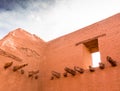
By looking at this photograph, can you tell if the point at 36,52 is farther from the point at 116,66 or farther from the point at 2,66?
the point at 116,66

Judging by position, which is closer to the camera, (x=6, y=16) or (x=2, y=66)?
(x=2, y=66)

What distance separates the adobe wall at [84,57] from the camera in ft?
23.2

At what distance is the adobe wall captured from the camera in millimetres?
7086

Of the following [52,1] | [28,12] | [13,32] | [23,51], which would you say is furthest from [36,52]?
[52,1]

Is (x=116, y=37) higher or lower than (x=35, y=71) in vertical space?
higher

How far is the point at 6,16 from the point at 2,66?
395cm

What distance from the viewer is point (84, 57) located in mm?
8602

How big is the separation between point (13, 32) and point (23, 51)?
1148 millimetres

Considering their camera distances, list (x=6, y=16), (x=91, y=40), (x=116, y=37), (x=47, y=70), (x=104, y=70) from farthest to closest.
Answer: (x=6, y=16) → (x=47, y=70) → (x=91, y=40) → (x=116, y=37) → (x=104, y=70)

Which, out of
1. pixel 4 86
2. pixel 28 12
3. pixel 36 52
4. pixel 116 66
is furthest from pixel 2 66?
pixel 116 66

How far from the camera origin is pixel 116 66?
6906 mm

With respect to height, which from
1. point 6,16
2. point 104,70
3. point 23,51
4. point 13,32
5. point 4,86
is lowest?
point 4,86

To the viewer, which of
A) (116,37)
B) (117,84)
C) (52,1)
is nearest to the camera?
(117,84)

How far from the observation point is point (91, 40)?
8.59 meters
